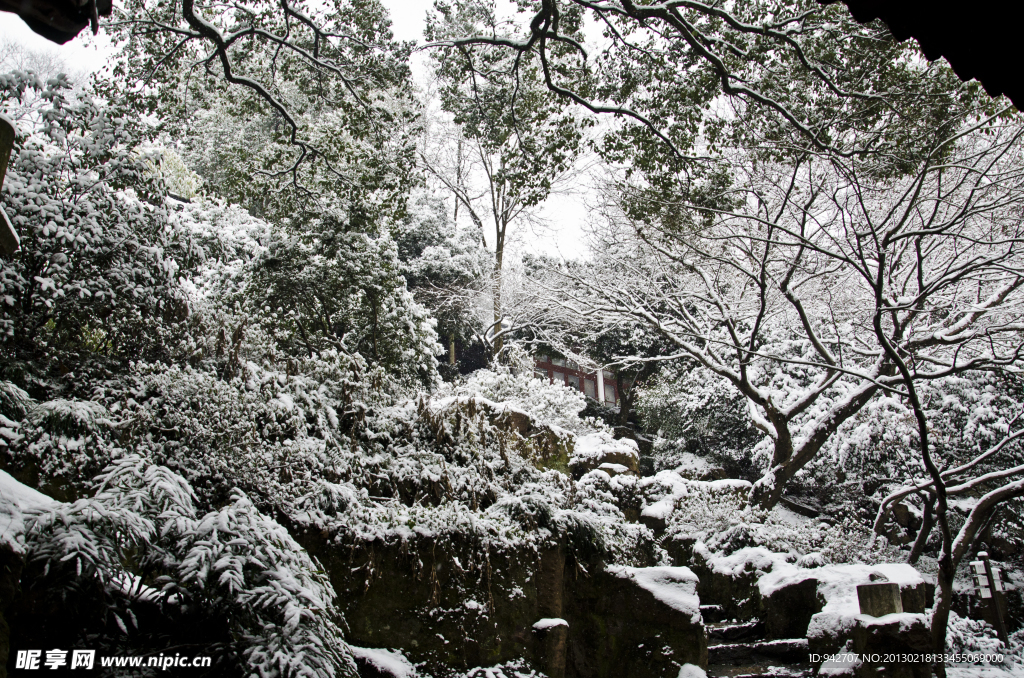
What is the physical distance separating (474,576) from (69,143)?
18.1 ft


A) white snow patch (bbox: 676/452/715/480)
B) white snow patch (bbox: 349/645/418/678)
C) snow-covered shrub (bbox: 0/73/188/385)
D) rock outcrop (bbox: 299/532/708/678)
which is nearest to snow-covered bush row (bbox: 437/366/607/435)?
white snow patch (bbox: 676/452/715/480)

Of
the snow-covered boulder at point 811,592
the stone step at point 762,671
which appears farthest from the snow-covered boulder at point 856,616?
the stone step at point 762,671

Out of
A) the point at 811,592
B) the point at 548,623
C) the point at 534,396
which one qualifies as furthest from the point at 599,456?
the point at 548,623

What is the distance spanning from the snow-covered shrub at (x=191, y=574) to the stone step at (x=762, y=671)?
4376 mm

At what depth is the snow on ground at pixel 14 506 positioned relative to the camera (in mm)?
2088

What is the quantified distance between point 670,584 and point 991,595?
543 centimetres

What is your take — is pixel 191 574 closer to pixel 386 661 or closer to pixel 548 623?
pixel 386 661

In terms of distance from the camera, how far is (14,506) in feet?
7.44

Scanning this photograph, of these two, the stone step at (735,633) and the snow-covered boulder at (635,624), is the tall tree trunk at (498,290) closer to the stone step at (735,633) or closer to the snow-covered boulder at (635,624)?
the stone step at (735,633)

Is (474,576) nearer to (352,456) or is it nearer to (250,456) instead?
(352,456)

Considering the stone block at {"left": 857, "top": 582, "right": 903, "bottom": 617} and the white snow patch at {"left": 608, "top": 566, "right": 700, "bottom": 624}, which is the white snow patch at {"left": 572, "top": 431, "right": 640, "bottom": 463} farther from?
the stone block at {"left": 857, "top": 582, "right": 903, "bottom": 617}

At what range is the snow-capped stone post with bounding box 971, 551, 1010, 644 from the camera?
7.22 meters

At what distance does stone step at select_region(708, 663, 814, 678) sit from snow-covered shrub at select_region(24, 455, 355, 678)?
4376 millimetres

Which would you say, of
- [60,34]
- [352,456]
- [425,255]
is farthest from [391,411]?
[425,255]
